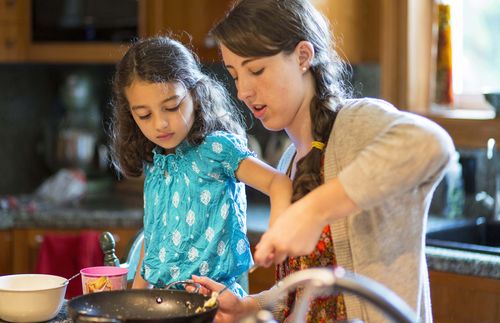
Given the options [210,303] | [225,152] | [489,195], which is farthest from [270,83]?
[489,195]

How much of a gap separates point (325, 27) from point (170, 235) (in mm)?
523

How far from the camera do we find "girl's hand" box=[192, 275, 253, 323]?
5.35 feet

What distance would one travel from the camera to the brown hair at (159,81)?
1887 millimetres

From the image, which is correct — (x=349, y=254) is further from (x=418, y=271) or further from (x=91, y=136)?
(x=91, y=136)

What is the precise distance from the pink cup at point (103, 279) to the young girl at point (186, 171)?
2.9 inches

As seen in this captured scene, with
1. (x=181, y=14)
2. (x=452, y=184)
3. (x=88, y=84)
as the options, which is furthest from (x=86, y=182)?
(x=452, y=184)

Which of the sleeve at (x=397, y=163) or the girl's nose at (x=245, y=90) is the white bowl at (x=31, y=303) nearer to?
the girl's nose at (x=245, y=90)

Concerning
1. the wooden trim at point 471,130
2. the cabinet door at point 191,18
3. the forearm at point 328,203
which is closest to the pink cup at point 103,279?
the forearm at point 328,203

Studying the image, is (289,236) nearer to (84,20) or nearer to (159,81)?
(159,81)

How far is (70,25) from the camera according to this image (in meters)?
3.84

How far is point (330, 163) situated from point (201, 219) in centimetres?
40

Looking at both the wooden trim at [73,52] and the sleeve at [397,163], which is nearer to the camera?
the sleeve at [397,163]

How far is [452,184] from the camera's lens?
3.21m

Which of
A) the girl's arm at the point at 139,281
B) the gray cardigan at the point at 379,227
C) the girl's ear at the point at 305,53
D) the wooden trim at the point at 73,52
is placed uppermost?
the wooden trim at the point at 73,52
